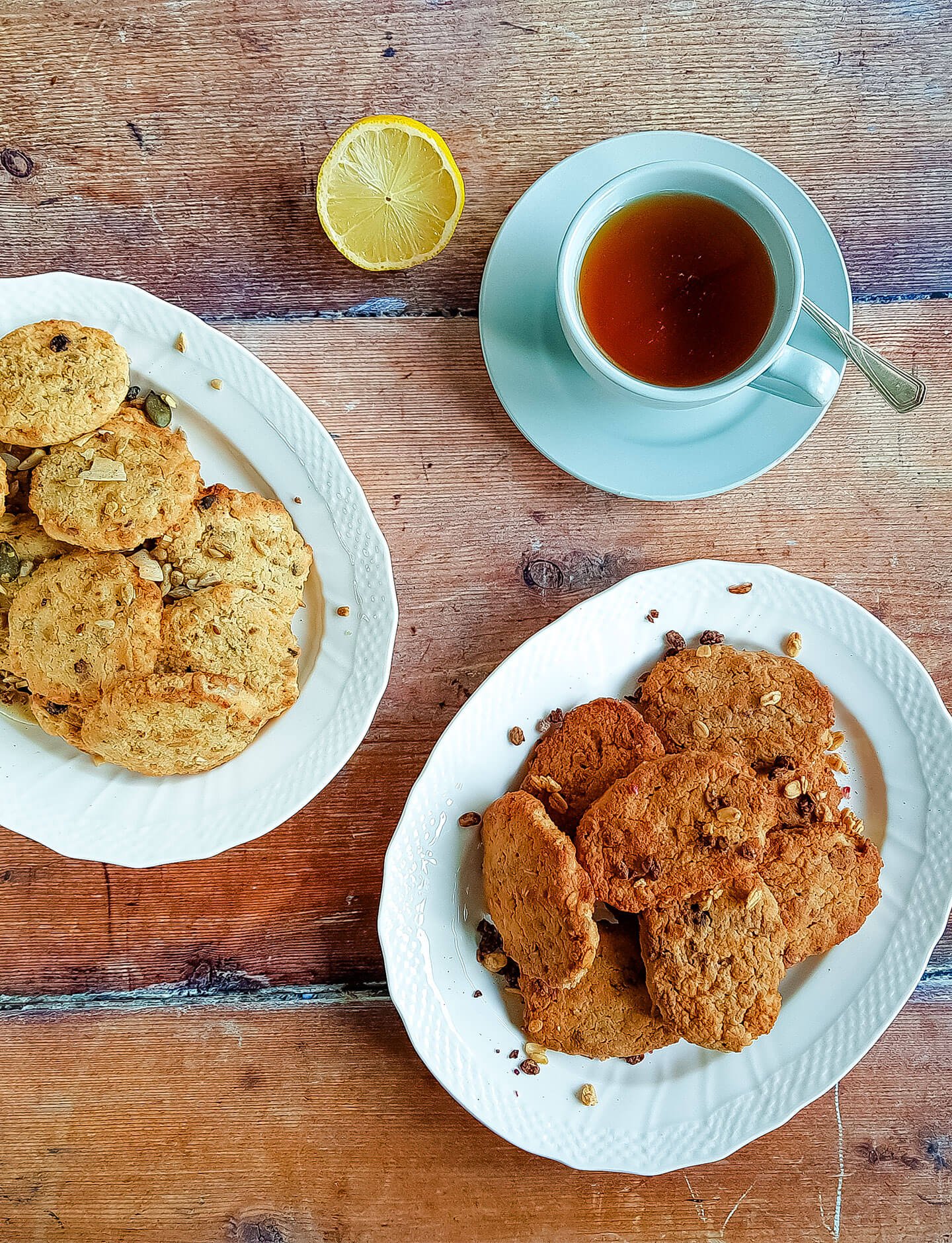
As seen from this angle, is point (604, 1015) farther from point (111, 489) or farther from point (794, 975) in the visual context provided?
point (111, 489)

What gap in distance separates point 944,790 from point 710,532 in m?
0.54

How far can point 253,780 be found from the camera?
1.39 meters

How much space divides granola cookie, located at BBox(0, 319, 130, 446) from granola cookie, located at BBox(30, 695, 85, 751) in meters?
0.37

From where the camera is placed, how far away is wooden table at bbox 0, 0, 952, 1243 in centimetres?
144

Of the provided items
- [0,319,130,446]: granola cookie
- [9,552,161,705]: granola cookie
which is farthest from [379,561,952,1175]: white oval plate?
[0,319,130,446]: granola cookie

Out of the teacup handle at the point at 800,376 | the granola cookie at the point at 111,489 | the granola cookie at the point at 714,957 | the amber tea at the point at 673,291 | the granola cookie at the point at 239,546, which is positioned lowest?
the granola cookie at the point at 714,957

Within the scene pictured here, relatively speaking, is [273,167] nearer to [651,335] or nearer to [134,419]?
[134,419]

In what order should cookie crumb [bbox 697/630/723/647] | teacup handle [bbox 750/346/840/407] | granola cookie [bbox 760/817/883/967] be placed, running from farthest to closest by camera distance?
1. cookie crumb [bbox 697/630/723/647]
2. granola cookie [bbox 760/817/883/967]
3. teacup handle [bbox 750/346/840/407]

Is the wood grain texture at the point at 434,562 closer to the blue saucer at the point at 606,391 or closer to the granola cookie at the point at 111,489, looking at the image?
the blue saucer at the point at 606,391

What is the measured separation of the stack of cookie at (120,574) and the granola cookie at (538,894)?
0.41 metres

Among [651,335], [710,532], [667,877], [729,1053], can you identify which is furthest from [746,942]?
[651,335]

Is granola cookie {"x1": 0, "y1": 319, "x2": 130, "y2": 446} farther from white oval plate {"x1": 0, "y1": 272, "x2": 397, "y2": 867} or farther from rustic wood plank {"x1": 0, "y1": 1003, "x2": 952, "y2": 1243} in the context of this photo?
rustic wood plank {"x1": 0, "y1": 1003, "x2": 952, "y2": 1243}

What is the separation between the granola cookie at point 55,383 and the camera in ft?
4.09

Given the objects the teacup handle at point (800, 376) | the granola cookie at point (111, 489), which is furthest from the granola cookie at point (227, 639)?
the teacup handle at point (800, 376)
